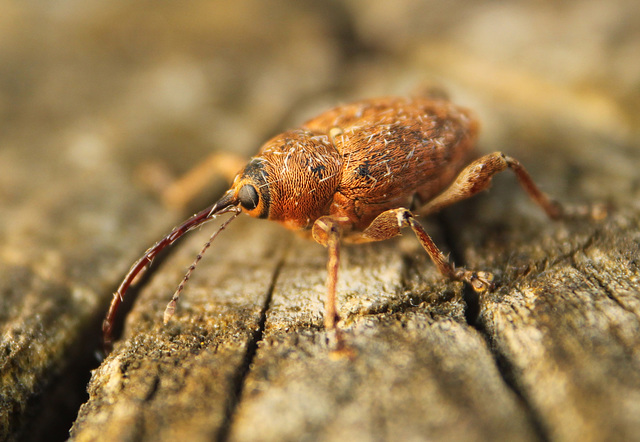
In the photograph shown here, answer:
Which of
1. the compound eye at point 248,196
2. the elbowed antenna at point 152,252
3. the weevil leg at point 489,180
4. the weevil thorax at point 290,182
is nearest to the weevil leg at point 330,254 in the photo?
the weevil thorax at point 290,182

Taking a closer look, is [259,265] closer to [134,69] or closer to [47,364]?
[47,364]

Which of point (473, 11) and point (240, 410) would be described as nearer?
point (240, 410)

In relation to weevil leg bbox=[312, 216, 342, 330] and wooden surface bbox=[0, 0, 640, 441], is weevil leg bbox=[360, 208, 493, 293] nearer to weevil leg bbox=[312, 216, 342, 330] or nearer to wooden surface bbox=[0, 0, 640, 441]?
wooden surface bbox=[0, 0, 640, 441]

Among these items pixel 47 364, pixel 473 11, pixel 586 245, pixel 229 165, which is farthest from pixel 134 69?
pixel 586 245

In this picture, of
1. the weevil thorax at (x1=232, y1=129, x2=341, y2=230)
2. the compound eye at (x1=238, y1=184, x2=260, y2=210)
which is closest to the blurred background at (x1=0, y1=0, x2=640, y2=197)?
the weevil thorax at (x1=232, y1=129, x2=341, y2=230)

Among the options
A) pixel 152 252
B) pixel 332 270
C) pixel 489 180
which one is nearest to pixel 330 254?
pixel 332 270

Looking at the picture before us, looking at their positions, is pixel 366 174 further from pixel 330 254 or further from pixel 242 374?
pixel 242 374
